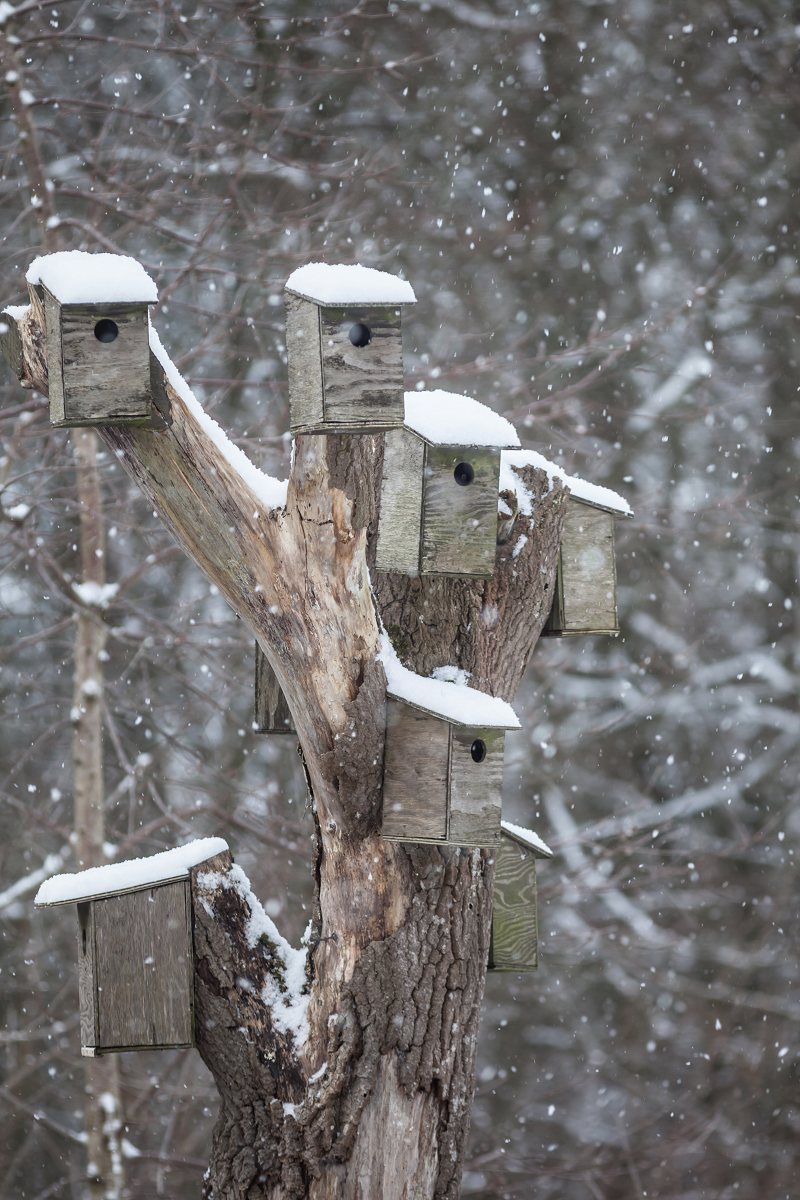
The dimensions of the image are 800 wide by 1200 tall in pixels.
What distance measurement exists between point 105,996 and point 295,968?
0.36m

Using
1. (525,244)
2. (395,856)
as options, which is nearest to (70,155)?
(525,244)

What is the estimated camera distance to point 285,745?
590cm

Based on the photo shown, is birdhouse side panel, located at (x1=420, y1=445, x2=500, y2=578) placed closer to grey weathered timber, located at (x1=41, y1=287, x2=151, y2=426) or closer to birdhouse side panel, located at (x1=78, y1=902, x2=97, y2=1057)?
grey weathered timber, located at (x1=41, y1=287, x2=151, y2=426)

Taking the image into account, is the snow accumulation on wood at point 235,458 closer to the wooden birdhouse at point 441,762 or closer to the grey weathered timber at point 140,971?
the wooden birdhouse at point 441,762

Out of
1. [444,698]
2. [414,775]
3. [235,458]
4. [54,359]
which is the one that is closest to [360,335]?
[235,458]

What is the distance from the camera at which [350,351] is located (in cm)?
190

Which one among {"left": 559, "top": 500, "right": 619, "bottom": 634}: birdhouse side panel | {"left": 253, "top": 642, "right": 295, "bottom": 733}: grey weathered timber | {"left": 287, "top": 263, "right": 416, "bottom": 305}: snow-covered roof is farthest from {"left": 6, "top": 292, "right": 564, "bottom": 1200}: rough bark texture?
{"left": 253, "top": 642, "right": 295, "bottom": 733}: grey weathered timber

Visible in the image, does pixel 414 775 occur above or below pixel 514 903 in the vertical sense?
above

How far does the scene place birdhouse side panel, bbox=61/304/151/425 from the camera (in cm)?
186

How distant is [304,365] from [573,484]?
33.3 inches

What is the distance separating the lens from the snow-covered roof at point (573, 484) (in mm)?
2465

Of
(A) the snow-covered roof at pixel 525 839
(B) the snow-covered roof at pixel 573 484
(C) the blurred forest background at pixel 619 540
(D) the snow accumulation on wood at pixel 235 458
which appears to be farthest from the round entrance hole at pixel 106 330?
(C) the blurred forest background at pixel 619 540

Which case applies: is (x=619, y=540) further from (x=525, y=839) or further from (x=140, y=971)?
(x=140, y=971)

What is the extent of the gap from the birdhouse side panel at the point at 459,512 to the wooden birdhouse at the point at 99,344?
52cm
